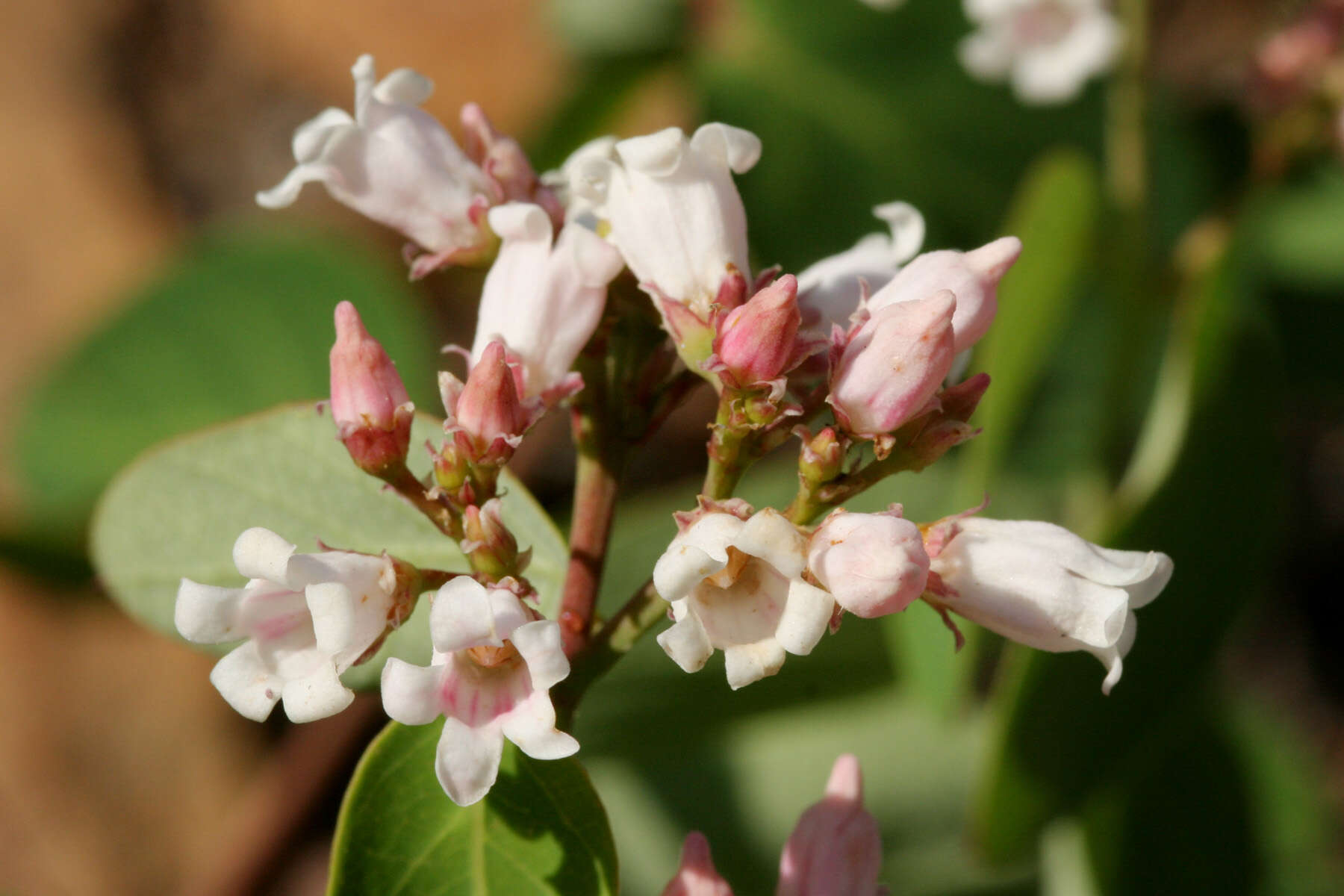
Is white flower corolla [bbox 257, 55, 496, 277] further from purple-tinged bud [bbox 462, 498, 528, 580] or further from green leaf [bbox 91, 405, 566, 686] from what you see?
purple-tinged bud [bbox 462, 498, 528, 580]

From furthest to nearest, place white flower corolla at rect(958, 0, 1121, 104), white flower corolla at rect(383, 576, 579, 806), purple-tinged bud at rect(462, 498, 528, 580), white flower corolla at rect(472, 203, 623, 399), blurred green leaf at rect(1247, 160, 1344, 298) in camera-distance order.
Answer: blurred green leaf at rect(1247, 160, 1344, 298) < white flower corolla at rect(958, 0, 1121, 104) < white flower corolla at rect(472, 203, 623, 399) < purple-tinged bud at rect(462, 498, 528, 580) < white flower corolla at rect(383, 576, 579, 806)

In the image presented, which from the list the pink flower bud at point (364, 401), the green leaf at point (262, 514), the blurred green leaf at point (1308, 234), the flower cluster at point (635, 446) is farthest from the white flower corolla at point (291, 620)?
the blurred green leaf at point (1308, 234)

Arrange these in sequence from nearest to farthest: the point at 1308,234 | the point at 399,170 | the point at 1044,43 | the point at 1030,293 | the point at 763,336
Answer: the point at 763,336 → the point at 399,170 → the point at 1030,293 → the point at 1044,43 → the point at 1308,234

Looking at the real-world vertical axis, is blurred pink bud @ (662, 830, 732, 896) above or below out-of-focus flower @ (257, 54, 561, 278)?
below

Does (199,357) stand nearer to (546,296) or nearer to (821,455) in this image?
(546,296)

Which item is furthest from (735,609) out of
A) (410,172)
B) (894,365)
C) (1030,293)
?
(1030,293)

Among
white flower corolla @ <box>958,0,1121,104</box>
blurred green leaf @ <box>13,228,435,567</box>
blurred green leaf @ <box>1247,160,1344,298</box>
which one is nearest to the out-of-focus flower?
white flower corolla @ <box>958,0,1121,104</box>

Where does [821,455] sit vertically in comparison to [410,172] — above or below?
below

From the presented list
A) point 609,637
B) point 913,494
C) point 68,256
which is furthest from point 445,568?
point 68,256
